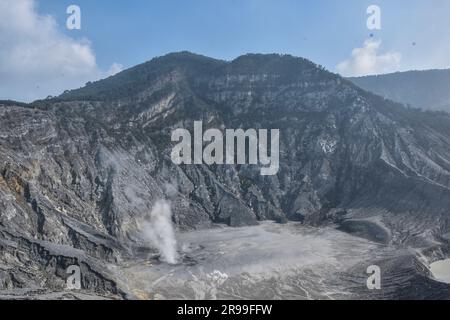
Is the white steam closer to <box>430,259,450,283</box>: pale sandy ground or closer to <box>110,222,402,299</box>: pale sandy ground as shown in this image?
<box>110,222,402,299</box>: pale sandy ground

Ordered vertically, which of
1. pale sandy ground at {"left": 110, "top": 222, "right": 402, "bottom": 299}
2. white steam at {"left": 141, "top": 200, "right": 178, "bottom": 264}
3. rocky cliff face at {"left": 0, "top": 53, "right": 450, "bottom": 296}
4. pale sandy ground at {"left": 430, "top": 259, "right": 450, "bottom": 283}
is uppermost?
rocky cliff face at {"left": 0, "top": 53, "right": 450, "bottom": 296}

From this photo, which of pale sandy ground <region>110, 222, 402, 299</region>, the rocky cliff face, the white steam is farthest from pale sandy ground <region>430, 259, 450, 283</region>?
the white steam

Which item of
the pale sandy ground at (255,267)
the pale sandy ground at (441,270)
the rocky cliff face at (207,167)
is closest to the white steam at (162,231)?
the pale sandy ground at (255,267)

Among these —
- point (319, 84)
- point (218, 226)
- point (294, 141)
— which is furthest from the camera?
point (319, 84)

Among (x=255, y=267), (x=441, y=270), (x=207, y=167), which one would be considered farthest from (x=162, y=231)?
(x=441, y=270)

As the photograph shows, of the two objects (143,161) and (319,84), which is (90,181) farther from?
(319,84)

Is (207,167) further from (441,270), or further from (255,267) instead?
(441,270)
